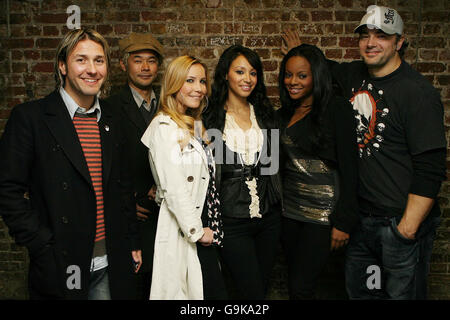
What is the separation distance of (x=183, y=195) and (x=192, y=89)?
24.3 inches

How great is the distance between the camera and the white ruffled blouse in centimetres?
212

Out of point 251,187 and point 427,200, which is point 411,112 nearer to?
point 427,200

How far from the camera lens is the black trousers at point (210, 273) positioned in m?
2.06

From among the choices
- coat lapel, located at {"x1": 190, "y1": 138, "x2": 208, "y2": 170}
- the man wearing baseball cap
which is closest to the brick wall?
the man wearing baseball cap

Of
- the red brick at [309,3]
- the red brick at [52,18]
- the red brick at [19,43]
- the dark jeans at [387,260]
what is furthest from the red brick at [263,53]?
the red brick at [19,43]

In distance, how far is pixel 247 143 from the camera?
7.21 feet

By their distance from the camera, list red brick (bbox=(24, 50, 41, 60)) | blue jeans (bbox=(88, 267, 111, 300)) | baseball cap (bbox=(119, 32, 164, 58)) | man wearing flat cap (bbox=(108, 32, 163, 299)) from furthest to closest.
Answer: red brick (bbox=(24, 50, 41, 60)) → baseball cap (bbox=(119, 32, 164, 58)) → man wearing flat cap (bbox=(108, 32, 163, 299)) → blue jeans (bbox=(88, 267, 111, 300))

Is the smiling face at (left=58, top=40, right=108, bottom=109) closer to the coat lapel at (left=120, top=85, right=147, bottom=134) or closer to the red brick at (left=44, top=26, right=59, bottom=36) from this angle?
the coat lapel at (left=120, top=85, right=147, bottom=134)

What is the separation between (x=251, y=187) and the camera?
7.00 ft

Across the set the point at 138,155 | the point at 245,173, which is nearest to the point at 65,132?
the point at 138,155

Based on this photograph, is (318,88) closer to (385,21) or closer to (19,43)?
(385,21)

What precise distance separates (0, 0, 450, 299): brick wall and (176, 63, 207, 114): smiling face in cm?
77

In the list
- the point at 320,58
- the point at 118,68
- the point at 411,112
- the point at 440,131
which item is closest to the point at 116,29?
the point at 118,68

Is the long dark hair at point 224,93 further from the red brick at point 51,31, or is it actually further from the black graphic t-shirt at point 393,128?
the red brick at point 51,31
